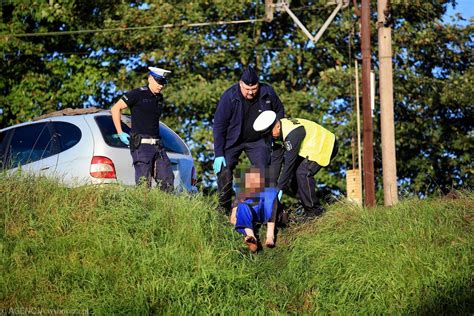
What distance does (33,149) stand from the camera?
→ 35.4ft

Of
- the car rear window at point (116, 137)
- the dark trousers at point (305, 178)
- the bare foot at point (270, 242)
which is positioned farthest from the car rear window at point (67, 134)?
the bare foot at point (270, 242)

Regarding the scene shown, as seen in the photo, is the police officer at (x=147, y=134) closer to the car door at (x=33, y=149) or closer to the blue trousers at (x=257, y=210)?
the car door at (x=33, y=149)

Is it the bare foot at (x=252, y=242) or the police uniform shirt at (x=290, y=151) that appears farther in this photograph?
the police uniform shirt at (x=290, y=151)

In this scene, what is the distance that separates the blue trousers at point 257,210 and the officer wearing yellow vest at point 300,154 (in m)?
0.17

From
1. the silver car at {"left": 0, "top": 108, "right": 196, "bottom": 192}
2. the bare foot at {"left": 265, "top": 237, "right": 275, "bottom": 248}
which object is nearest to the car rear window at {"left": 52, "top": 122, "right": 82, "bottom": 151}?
the silver car at {"left": 0, "top": 108, "right": 196, "bottom": 192}

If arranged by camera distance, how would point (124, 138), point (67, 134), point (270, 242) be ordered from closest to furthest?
point (270, 242) < point (124, 138) < point (67, 134)

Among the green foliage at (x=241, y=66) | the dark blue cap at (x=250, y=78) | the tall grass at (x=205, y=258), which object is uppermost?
the green foliage at (x=241, y=66)

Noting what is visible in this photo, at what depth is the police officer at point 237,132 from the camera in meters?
10.1

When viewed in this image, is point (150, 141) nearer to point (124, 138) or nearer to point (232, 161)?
point (124, 138)

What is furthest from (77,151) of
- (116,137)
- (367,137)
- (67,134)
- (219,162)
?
(367,137)

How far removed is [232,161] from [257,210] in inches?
33.7

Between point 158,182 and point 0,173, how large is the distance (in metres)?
1.77

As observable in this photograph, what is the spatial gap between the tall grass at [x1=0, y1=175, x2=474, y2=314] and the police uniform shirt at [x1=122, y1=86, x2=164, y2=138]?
3.72ft

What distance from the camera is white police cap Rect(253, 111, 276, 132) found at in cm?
959
